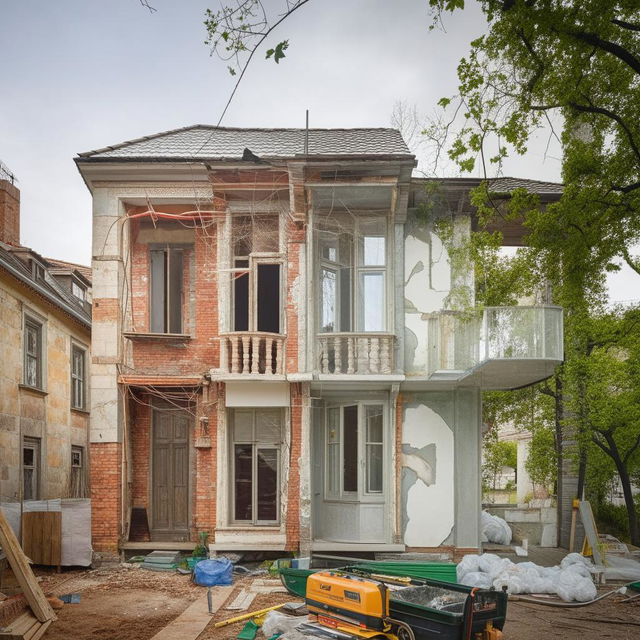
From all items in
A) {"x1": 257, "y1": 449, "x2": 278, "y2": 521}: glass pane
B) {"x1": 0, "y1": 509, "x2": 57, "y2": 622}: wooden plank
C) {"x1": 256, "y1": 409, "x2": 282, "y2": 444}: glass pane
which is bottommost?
{"x1": 0, "y1": 509, "x2": 57, "y2": 622}: wooden plank

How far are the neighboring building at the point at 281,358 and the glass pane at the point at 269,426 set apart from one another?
0.04 m

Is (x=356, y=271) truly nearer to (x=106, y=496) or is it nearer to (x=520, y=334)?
(x=520, y=334)

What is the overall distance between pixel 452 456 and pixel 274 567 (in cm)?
421

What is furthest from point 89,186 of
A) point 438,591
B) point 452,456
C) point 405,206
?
point 438,591

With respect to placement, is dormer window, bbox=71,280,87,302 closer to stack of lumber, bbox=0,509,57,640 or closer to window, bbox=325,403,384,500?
window, bbox=325,403,384,500

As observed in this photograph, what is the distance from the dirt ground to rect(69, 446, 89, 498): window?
25.6 feet

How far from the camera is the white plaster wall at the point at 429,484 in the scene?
48.4 ft

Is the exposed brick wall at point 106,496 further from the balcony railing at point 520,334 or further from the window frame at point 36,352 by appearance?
the balcony railing at point 520,334

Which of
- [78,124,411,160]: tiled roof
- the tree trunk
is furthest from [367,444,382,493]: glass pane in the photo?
the tree trunk

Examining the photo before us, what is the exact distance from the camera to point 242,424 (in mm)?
15500

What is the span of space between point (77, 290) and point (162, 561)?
1412 centimetres

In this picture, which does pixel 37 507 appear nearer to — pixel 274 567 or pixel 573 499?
pixel 274 567

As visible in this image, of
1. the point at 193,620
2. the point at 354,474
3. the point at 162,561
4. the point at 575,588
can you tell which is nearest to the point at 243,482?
the point at 162,561

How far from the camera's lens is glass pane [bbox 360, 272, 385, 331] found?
15258mm
